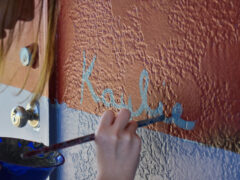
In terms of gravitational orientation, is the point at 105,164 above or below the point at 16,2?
below

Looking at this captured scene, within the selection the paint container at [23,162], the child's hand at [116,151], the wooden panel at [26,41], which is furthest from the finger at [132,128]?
the wooden panel at [26,41]

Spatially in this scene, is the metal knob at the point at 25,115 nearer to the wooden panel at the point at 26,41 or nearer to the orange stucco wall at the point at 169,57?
the wooden panel at the point at 26,41

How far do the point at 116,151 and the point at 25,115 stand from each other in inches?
18.4

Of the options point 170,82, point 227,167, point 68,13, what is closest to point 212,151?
point 227,167

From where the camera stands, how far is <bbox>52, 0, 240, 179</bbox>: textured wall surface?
0.45 m

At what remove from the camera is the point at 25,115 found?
2.81ft

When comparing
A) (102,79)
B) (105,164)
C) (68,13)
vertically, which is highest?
(68,13)

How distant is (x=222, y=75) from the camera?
0.45 m

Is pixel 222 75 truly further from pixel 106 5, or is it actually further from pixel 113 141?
pixel 106 5

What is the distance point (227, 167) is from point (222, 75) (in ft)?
0.45

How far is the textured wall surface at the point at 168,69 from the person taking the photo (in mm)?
446

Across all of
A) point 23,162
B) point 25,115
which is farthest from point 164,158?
point 25,115

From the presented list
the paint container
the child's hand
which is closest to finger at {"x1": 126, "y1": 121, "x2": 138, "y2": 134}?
the child's hand

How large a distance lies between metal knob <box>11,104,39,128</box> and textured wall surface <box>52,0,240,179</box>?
0.17 m
